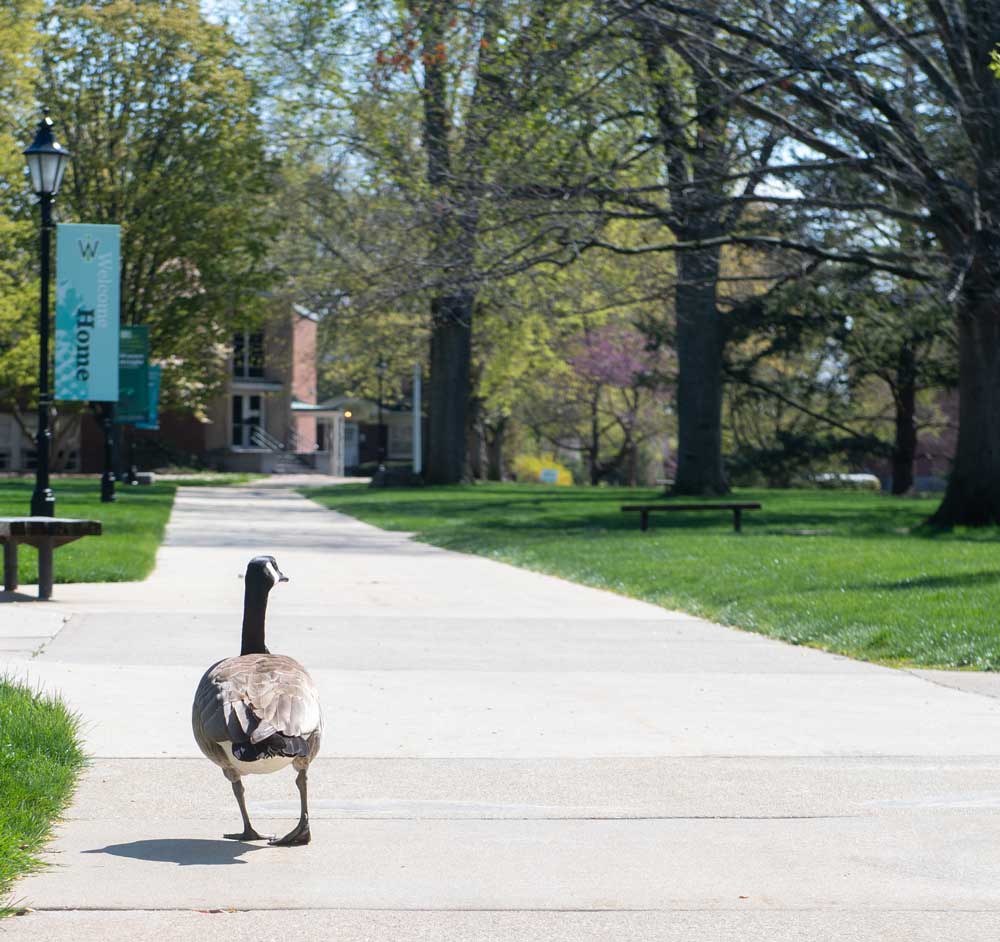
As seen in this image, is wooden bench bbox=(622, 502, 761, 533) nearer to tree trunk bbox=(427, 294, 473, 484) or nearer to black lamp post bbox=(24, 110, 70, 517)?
black lamp post bbox=(24, 110, 70, 517)

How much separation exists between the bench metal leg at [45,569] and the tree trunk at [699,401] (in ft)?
73.4

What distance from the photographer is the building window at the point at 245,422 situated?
237 feet

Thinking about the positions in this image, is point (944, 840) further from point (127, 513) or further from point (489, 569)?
point (127, 513)

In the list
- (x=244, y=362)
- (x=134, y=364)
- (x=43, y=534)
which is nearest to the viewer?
(x=43, y=534)

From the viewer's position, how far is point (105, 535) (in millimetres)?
21156

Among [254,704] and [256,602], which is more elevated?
[256,602]

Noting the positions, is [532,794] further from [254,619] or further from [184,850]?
[184,850]

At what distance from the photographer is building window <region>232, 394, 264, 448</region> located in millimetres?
72250

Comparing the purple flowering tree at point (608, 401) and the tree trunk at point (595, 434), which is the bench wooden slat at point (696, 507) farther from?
the tree trunk at point (595, 434)

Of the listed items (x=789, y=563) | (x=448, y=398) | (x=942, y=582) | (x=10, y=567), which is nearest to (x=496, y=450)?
(x=448, y=398)

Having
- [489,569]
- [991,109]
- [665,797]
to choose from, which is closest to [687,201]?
[991,109]

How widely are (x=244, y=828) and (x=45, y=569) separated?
8536 millimetres

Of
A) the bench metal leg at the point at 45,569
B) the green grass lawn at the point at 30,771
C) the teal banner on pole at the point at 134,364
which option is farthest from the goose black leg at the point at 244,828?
the teal banner on pole at the point at 134,364

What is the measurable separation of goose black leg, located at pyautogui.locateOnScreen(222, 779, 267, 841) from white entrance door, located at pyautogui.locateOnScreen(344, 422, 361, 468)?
8142 centimetres
